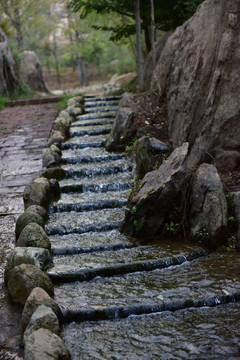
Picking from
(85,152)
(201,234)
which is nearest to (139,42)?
(85,152)

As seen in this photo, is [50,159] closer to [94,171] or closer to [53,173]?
[53,173]

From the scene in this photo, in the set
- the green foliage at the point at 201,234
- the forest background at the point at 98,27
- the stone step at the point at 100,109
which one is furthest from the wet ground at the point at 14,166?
the forest background at the point at 98,27

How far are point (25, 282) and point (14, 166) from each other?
5.04 m

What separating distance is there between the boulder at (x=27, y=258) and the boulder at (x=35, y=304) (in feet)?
2.32

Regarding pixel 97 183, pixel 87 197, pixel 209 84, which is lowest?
pixel 87 197

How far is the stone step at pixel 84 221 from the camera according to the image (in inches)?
236

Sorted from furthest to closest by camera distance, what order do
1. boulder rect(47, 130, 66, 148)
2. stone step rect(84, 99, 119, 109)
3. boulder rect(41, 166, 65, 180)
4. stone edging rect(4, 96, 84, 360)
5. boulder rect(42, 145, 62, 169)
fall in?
1. stone step rect(84, 99, 119, 109)
2. boulder rect(47, 130, 66, 148)
3. boulder rect(42, 145, 62, 169)
4. boulder rect(41, 166, 65, 180)
5. stone edging rect(4, 96, 84, 360)

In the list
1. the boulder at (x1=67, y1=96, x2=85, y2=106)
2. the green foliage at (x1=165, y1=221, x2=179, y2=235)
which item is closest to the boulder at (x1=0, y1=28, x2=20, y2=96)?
the boulder at (x1=67, y1=96, x2=85, y2=106)

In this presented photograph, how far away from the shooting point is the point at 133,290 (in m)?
4.40

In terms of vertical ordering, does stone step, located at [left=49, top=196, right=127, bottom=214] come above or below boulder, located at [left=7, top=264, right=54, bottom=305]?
below

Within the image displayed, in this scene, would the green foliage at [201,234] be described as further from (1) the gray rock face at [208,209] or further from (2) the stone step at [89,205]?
(2) the stone step at [89,205]

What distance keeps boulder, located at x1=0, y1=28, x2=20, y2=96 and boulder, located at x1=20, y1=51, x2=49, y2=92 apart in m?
2.13

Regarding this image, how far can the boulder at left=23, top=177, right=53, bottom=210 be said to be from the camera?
21.6 feet

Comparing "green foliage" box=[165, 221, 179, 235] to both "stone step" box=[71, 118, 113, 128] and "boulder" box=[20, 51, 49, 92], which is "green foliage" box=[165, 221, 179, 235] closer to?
"stone step" box=[71, 118, 113, 128]
